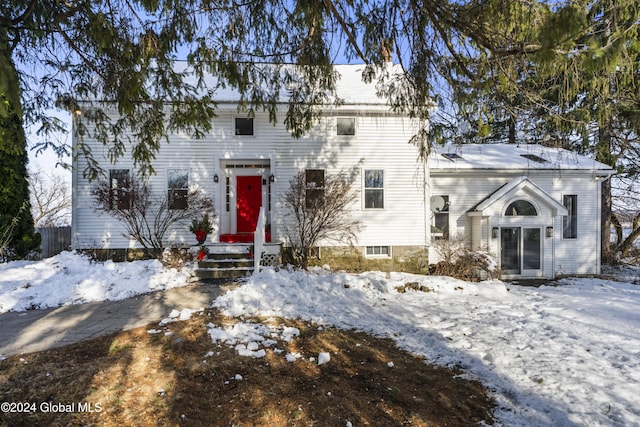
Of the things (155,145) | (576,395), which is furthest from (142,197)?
(576,395)

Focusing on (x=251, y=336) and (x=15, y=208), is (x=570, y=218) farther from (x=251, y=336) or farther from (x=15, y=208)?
(x=15, y=208)

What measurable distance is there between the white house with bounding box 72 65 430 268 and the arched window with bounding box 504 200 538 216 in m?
3.45

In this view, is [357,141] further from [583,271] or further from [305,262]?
[583,271]

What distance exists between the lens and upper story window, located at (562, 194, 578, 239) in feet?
42.0

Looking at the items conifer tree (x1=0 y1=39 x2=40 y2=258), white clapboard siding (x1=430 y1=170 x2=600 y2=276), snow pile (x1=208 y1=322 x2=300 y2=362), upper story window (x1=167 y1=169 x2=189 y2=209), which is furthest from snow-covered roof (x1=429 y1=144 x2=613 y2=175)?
conifer tree (x1=0 y1=39 x2=40 y2=258)

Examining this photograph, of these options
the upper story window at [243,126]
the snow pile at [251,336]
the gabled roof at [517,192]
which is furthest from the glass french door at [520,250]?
the snow pile at [251,336]

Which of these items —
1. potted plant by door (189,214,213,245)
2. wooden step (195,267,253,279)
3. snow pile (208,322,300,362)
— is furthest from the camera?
potted plant by door (189,214,213,245)

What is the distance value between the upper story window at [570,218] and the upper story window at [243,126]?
41.2 feet

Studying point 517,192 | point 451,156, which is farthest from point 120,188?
point 517,192

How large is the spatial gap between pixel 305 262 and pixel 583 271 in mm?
11171

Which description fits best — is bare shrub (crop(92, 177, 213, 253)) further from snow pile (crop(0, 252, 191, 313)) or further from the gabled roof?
the gabled roof

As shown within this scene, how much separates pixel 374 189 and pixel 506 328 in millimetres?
6640

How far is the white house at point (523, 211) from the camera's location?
1186cm

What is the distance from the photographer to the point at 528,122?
5.14 meters
